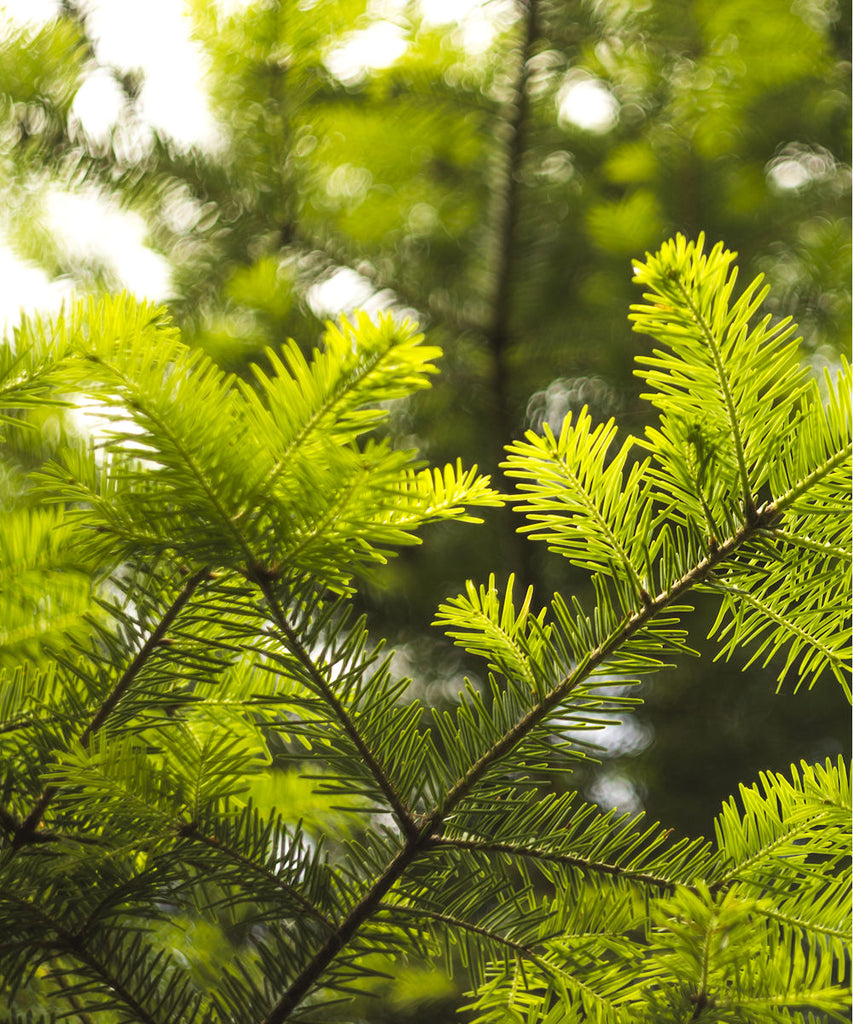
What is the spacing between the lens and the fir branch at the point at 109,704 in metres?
0.48

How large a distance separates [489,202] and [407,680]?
113 centimetres

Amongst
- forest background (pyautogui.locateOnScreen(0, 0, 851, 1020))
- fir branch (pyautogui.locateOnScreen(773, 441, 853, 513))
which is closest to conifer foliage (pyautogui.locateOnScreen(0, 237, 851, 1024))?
fir branch (pyautogui.locateOnScreen(773, 441, 853, 513))

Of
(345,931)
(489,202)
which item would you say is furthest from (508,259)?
(345,931)

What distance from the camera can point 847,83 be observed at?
161 cm

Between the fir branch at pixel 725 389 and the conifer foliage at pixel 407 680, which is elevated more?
the fir branch at pixel 725 389

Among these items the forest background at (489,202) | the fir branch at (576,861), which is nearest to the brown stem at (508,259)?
the forest background at (489,202)

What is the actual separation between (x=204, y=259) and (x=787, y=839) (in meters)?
1.36

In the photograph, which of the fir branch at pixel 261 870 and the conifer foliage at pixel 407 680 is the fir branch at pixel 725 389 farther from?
the fir branch at pixel 261 870

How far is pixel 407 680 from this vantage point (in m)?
0.48

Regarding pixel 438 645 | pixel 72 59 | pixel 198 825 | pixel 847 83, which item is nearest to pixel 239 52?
pixel 72 59

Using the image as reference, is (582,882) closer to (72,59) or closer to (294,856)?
(294,856)

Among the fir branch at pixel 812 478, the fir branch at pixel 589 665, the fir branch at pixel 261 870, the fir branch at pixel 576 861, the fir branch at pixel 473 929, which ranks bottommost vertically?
the fir branch at pixel 261 870

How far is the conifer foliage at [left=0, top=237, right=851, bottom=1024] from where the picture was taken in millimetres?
384

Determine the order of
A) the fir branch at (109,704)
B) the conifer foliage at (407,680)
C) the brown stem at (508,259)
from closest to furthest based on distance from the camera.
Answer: the conifer foliage at (407,680) < the fir branch at (109,704) < the brown stem at (508,259)
